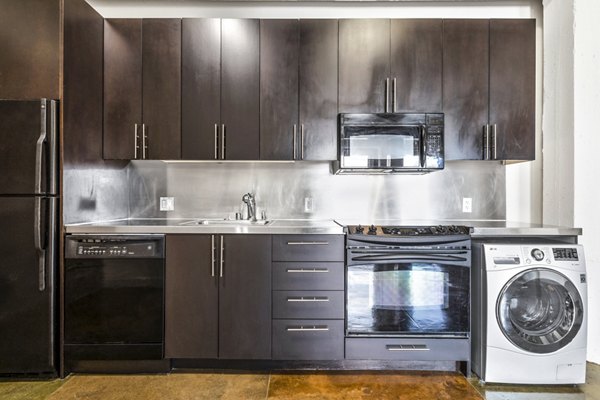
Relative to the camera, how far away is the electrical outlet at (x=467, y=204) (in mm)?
2836

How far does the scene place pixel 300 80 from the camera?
249 centimetres

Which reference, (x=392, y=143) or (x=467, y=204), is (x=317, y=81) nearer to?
(x=392, y=143)

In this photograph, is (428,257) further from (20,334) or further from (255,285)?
(20,334)

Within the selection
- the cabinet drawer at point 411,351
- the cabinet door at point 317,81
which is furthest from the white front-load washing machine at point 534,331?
the cabinet door at point 317,81

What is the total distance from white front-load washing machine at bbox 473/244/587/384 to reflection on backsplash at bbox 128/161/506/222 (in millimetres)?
835

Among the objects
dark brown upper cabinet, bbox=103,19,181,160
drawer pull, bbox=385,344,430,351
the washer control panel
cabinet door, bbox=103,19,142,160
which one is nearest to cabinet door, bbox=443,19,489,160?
the washer control panel

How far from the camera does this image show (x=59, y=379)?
2.11 m

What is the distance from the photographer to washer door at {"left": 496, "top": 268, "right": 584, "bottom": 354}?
202cm

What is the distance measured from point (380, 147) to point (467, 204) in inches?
40.3

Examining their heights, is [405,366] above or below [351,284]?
below

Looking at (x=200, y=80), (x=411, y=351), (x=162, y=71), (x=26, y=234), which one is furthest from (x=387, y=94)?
(x=26, y=234)

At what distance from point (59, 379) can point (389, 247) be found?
87.0 inches

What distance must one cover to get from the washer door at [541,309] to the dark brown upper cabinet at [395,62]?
130 cm

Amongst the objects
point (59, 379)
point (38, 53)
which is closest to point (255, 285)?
point (59, 379)
